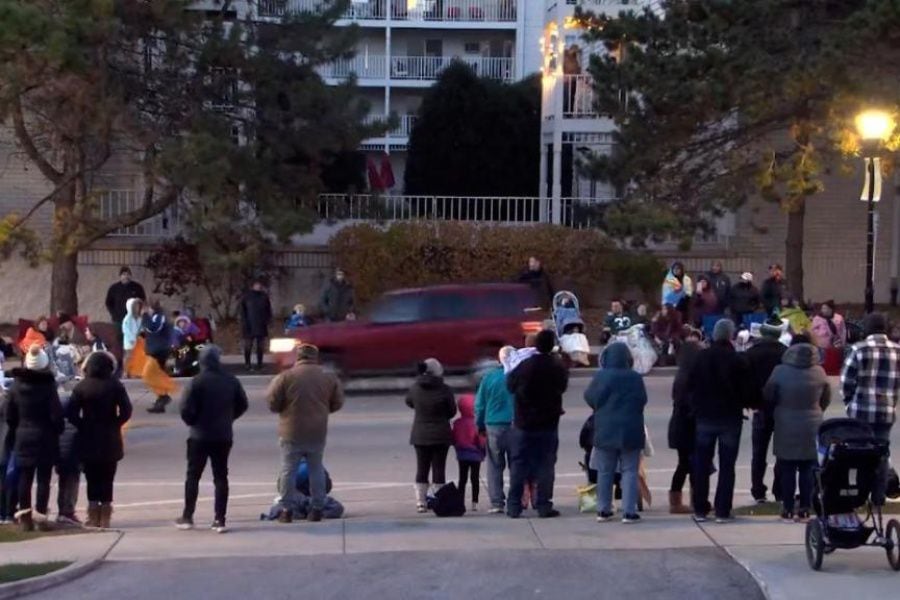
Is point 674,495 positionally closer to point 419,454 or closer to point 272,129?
point 419,454

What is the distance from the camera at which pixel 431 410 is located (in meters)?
14.1

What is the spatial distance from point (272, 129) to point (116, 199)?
5.47 m

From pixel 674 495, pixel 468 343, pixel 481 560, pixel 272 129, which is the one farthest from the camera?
pixel 272 129

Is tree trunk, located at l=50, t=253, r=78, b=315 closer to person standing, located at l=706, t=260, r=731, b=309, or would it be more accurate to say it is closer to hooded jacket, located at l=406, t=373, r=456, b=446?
person standing, located at l=706, t=260, r=731, b=309

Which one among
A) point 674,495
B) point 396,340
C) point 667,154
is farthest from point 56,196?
point 674,495

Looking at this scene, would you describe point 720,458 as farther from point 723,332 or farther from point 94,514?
point 94,514

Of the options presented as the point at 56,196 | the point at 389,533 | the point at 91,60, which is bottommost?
the point at 389,533

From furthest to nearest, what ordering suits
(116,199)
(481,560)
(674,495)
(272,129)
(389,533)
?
(116,199) < (272,129) < (674,495) < (389,533) < (481,560)

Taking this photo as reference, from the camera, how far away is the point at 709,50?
Result: 1080 inches

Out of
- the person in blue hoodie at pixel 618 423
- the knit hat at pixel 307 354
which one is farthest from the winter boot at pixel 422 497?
the person in blue hoodie at pixel 618 423

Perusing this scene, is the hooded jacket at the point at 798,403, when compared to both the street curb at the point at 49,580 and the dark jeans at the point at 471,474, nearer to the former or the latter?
the dark jeans at the point at 471,474

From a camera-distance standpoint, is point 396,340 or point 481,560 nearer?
point 481,560

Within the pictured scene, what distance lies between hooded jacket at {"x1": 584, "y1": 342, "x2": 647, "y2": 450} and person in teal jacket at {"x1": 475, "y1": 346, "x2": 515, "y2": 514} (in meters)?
1.06

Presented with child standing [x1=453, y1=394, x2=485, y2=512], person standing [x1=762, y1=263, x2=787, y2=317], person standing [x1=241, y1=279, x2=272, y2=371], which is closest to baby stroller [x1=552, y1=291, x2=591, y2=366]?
person standing [x1=762, y1=263, x2=787, y2=317]
